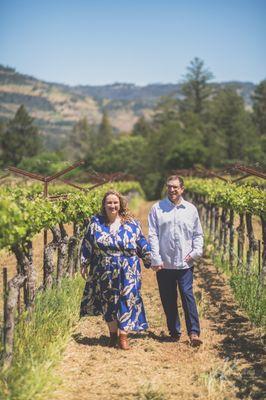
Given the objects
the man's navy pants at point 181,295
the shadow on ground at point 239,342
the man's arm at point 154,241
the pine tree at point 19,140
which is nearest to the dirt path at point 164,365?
the shadow on ground at point 239,342

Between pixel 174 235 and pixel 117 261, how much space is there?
0.70 meters

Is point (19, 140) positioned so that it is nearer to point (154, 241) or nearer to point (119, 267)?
point (154, 241)

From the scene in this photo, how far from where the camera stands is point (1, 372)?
4.17 metres

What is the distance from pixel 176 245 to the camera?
220 inches

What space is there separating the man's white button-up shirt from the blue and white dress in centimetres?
18

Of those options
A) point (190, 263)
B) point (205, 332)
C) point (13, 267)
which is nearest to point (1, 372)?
point (190, 263)

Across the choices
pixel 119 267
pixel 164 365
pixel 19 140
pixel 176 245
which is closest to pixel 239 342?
pixel 164 365

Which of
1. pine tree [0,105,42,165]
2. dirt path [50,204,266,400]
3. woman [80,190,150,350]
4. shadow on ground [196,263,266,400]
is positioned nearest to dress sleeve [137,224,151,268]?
woman [80,190,150,350]

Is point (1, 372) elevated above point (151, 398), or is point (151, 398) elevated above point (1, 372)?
point (1, 372)

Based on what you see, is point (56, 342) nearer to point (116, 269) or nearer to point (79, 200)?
point (116, 269)

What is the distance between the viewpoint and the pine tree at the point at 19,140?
249 feet

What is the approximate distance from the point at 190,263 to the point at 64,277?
2.26 meters

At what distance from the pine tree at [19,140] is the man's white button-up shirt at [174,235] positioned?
231 feet

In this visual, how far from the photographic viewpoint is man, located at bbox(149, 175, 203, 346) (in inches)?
219
